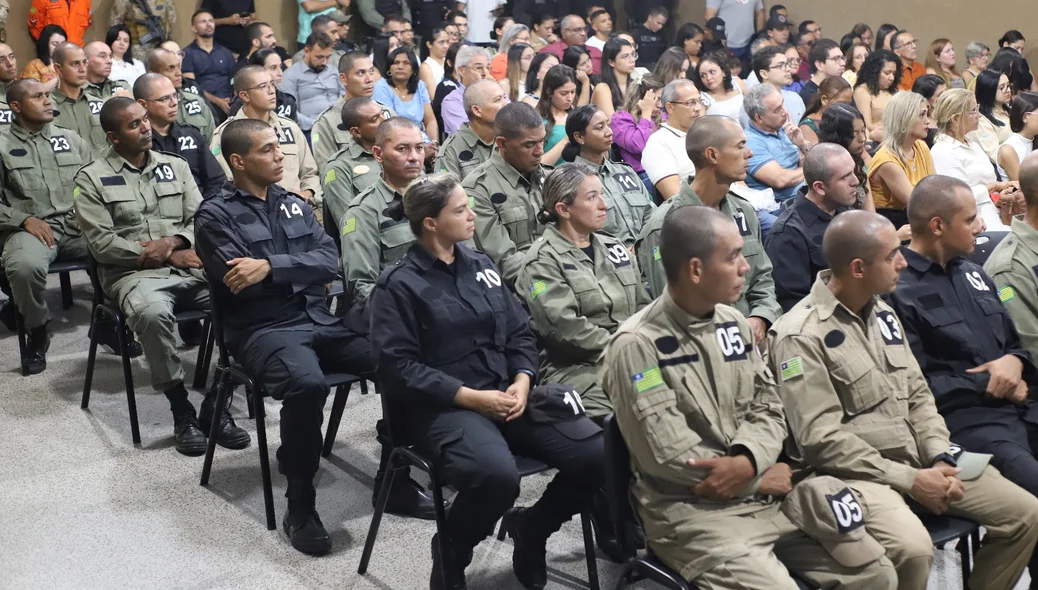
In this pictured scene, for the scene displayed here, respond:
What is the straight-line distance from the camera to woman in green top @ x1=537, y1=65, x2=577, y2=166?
5456mm

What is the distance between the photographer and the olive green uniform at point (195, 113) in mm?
6105

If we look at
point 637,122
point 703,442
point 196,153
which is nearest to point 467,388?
point 703,442

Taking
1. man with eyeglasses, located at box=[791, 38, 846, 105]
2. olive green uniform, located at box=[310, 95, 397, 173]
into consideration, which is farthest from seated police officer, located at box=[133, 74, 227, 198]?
man with eyeglasses, located at box=[791, 38, 846, 105]

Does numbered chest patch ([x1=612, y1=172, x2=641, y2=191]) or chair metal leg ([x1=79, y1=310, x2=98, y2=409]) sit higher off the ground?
numbered chest patch ([x1=612, y1=172, x2=641, y2=191])

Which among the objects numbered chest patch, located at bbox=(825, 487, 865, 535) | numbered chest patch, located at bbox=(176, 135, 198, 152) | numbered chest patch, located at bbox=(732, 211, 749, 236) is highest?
numbered chest patch, located at bbox=(732, 211, 749, 236)

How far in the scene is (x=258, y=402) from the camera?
11.4ft

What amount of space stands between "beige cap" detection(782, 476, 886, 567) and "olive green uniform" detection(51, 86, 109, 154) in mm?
4737

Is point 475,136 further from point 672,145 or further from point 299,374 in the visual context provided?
point 299,374

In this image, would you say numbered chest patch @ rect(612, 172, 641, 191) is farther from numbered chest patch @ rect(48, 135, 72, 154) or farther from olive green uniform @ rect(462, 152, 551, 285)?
numbered chest patch @ rect(48, 135, 72, 154)

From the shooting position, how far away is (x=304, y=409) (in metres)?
3.36

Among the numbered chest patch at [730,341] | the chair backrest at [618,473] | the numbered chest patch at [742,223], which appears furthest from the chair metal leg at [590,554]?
the numbered chest patch at [742,223]

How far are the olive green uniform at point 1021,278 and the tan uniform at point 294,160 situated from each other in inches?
127

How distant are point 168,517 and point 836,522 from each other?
2210 millimetres

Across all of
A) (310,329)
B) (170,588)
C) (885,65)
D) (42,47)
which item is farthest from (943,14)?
(170,588)
